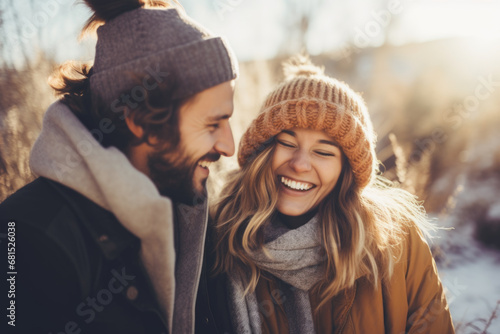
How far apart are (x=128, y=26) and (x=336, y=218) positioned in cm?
167

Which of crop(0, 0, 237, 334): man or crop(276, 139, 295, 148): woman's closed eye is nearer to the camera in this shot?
crop(0, 0, 237, 334): man

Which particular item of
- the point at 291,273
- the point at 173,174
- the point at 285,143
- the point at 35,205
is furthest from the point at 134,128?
the point at 291,273

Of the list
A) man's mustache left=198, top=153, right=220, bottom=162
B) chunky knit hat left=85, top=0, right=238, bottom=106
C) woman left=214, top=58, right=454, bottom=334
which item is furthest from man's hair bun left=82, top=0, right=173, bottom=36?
woman left=214, top=58, right=454, bottom=334

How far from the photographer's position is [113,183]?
130cm

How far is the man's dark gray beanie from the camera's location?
146cm

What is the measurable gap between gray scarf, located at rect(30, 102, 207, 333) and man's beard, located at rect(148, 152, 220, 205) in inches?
9.2

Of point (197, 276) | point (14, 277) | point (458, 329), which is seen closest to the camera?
point (14, 277)

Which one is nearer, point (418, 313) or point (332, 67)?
point (418, 313)

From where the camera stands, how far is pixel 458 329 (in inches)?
98.2

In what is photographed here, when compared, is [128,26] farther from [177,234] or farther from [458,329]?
[458,329]

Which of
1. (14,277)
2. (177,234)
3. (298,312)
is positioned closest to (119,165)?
(14,277)

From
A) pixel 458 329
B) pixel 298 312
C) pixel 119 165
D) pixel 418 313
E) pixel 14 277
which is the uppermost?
pixel 119 165

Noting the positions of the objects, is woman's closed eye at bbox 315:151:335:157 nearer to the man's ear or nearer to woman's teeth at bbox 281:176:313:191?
woman's teeth at bbox 281:176:313:191

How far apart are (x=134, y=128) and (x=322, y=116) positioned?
1049 mm
